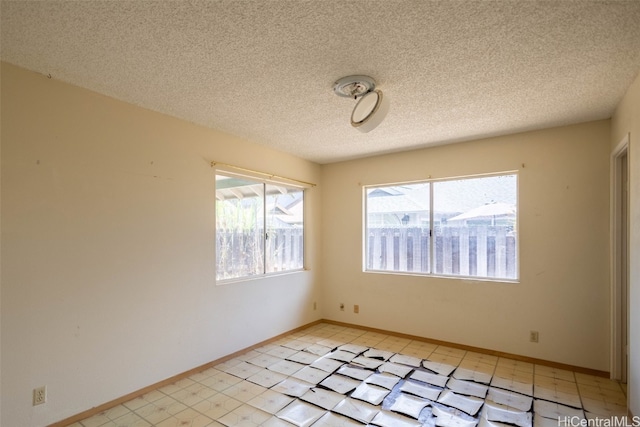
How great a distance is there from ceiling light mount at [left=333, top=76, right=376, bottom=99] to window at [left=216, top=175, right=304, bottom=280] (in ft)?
5.74

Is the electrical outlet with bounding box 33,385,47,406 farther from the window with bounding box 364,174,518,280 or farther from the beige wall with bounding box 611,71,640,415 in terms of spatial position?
the beige wall with bounding box 611,71,640,415

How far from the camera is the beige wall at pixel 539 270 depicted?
9.98 ft

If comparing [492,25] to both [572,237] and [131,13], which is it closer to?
[131,13]

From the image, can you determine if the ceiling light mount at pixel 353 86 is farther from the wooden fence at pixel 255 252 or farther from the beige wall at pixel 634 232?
the wooden fence at pixel 255 252

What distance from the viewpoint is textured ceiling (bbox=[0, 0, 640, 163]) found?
5.06 ft

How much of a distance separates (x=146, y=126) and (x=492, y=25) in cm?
267

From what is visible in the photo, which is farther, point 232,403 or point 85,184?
point 232,403

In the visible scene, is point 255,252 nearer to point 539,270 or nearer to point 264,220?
point 264,220

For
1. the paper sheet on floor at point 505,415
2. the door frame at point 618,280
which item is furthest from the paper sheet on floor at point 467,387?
the door frame at point 618,280

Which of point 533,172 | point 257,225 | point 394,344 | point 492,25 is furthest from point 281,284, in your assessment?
point 492,25

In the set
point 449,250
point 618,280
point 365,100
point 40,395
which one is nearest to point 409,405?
point 449,250

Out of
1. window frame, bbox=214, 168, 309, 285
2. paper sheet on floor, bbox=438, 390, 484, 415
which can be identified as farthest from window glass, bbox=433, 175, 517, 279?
window frame, bbox=214, 168, 309, 285

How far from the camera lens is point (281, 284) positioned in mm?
4133

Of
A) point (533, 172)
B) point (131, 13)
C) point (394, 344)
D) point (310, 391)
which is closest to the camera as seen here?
point (131, 13)
